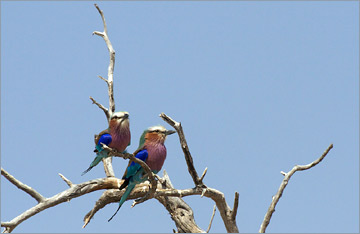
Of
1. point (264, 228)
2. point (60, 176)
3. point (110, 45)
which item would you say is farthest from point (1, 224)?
point (110, 45)

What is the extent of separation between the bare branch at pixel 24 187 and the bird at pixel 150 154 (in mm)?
1831

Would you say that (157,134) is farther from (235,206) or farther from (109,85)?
(109,85)

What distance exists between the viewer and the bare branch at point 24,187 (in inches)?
334

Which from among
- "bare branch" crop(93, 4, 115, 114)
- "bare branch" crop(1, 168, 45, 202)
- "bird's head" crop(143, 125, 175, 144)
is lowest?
"bare branch" crop(1, 168, 45, 202)

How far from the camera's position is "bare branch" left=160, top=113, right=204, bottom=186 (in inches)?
298

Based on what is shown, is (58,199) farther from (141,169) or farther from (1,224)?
(141,169)

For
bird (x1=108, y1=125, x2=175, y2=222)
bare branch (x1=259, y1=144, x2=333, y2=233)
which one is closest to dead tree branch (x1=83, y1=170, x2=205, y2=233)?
bare branch (x1=259, y1=144, x2=333, y2=233)

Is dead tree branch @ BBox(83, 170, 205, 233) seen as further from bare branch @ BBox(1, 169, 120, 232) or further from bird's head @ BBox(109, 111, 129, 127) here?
bird's head @ BBox(109, 111, 129, 127)

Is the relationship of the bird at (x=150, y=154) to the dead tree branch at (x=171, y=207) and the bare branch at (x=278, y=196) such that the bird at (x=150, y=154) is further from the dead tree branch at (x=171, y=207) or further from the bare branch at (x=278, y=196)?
the bare branch at (x=278, y=196)

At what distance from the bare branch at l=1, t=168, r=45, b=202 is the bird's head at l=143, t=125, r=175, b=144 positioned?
2.19 meters

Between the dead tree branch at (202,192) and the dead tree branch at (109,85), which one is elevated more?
the dead tree branch at (109,85)

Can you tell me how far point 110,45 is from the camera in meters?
11.7

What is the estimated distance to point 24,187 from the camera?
8.78 meters

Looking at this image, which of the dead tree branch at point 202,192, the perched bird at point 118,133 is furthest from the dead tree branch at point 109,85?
the dead tree branch at point 202,192
